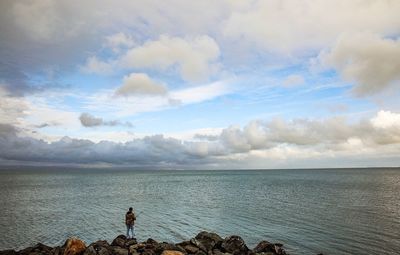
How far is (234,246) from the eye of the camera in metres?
32.0

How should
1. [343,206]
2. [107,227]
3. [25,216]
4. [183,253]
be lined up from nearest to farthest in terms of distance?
[183,253]
[107,227]
[25,216]
[343,206]

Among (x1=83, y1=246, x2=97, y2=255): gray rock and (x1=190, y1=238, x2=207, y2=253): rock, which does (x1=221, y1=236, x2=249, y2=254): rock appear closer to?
(x1=190, y1=238, x2=207, y2=253): rock

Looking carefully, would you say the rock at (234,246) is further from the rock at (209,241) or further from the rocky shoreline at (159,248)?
the rock at (209,241)

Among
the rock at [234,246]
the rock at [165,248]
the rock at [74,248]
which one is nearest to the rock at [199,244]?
the rock at [165,248]

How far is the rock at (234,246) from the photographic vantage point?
31534 millimetres

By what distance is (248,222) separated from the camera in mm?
53438

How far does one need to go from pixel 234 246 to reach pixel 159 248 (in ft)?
23.8

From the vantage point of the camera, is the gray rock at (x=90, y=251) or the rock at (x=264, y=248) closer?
the gray rock at (x=90, y=251)

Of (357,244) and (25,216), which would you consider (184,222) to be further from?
(25,216)

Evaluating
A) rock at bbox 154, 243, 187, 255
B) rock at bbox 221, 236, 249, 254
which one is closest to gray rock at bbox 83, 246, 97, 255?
rock at bbox 154, 243, 187, 255

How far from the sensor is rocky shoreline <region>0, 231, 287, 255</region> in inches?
1153

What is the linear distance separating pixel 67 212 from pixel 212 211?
93.8 ft

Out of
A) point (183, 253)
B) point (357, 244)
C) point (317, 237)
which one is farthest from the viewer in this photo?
point (317, 237)

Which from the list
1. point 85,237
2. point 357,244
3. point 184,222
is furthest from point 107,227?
point 357,244
